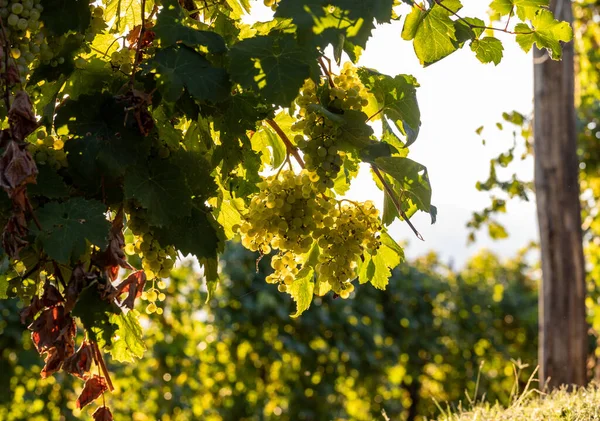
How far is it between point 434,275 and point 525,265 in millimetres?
1667

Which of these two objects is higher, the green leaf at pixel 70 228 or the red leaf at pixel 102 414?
the green leaf at pixel 70 228

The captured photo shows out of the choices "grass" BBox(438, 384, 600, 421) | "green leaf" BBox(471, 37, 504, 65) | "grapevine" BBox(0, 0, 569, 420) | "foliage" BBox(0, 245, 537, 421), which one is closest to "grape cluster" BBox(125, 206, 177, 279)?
"grapevine" BBox(0, 0, 569, 420)

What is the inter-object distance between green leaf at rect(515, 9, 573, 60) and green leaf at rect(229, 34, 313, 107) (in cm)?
66

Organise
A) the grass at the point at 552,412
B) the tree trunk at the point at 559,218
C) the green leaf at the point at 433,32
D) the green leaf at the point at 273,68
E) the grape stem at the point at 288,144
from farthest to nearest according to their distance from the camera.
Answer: the tree trunk at the point at 559,218, the grass at the point at 552,412, the grape stem at the point at 288,144, the green leaf at the point at 433,32, the green leaf at the point at 273,68

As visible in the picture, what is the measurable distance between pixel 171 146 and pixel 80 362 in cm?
47

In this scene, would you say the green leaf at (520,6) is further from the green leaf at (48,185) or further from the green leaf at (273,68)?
the green leaf at (48,185)

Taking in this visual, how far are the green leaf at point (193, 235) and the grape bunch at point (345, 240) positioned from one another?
23 cm

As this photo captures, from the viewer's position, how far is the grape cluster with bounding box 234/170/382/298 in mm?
1644

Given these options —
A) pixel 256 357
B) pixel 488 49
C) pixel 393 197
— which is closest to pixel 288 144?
pixel 393 197

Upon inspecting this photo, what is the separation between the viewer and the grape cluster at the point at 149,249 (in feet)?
5.30

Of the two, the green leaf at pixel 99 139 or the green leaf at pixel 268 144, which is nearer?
the green leaf at pixel 99 139

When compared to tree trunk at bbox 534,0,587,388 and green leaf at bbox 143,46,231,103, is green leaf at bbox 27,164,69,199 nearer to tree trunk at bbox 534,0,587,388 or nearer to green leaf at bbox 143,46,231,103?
green leaf at bbox 143,46,231,103

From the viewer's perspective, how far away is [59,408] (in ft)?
22.6

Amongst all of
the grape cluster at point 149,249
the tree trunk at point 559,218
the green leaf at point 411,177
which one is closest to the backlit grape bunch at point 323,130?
the green leaf at point 411,177
